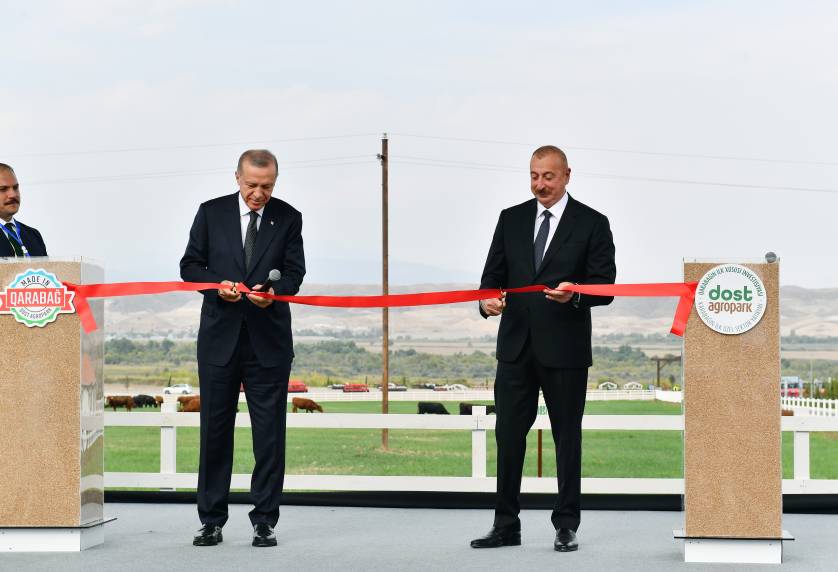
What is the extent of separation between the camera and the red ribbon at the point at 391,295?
5422 mm

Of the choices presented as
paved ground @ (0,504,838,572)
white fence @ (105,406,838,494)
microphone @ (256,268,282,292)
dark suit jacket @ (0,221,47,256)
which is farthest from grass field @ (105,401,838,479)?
microphone @ (256,268,282,292)

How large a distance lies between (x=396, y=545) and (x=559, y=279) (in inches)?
61.7

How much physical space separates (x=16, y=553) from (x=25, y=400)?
2.47 feet

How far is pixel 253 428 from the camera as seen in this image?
6.00 metres

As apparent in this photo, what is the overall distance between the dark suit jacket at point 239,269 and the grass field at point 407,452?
1997cm

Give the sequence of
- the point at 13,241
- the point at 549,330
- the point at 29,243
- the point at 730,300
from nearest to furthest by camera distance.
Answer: the point at 730,300
the point at 549,330
the point at 13,241
the point at 29,243

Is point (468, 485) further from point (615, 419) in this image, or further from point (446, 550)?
point (446, 550)

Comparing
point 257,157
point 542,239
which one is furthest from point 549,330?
point 257,157

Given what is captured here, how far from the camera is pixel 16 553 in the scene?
579cm

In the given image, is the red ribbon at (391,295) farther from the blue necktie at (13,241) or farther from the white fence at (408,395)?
A: the white fence at (408,395)

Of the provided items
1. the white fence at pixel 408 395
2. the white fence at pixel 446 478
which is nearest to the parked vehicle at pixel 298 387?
the white fence at pixel 408 395

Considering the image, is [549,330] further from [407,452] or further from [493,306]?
[407,452]

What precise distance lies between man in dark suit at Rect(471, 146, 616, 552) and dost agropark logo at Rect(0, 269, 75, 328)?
81.5 inches

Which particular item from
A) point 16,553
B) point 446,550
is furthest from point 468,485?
point 16,553
